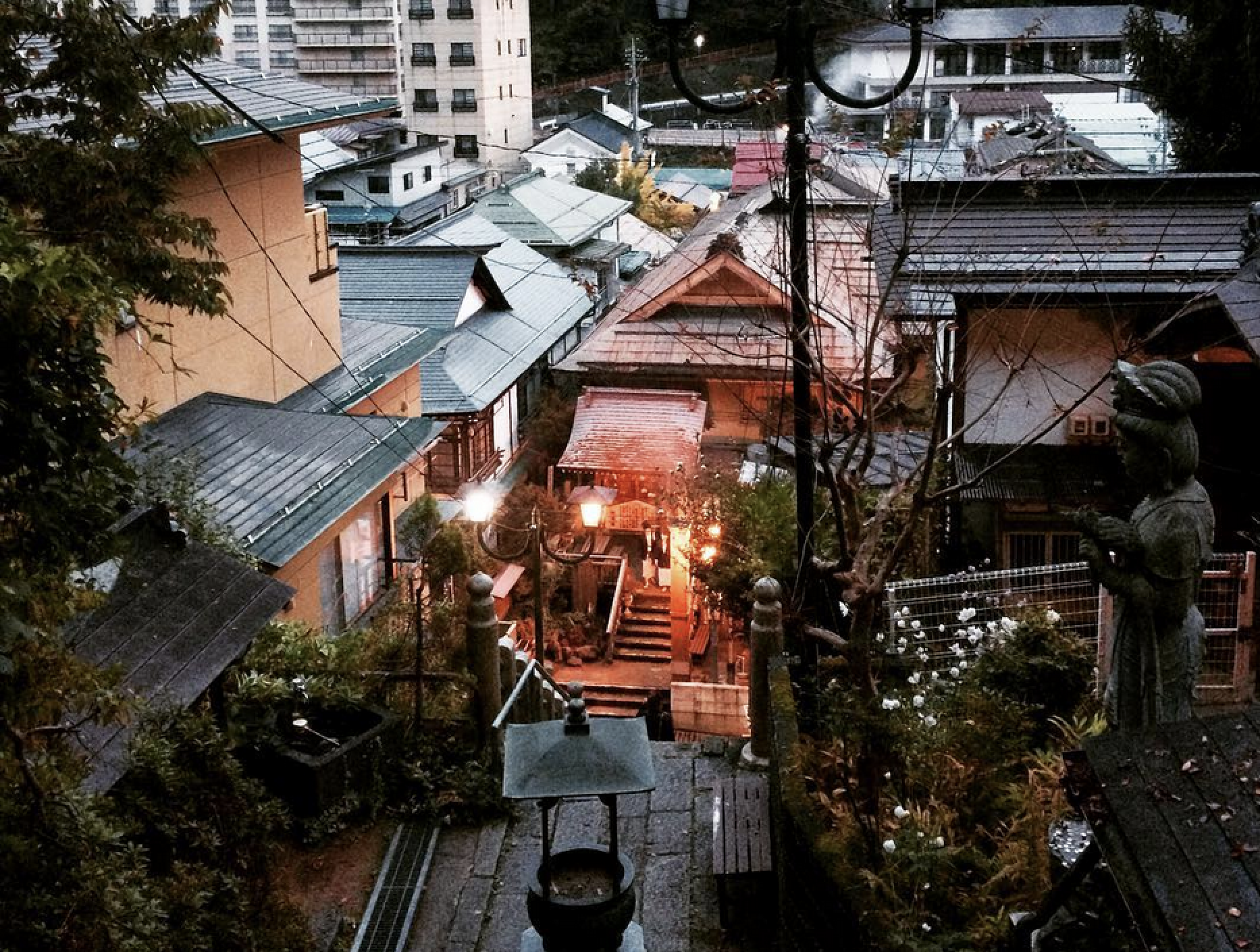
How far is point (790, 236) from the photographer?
10.3m

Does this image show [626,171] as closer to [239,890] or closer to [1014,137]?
[1014,137]

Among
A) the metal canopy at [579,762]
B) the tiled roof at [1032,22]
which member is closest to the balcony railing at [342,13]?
the tiled roof at [1032,22]

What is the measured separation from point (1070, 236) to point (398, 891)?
36.9 feet

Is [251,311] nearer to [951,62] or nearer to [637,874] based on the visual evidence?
[637,874]

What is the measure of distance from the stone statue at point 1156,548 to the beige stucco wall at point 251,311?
Answer: 40.0ft

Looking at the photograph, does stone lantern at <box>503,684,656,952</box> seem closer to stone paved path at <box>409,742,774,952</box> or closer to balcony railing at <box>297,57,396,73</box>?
stone paved path at <box>409,742,774,952</box>

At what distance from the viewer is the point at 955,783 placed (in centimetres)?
900

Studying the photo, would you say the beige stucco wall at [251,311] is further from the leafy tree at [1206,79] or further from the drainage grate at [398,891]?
the leafy tree at [1206,79]

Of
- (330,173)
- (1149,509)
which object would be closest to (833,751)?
(1149,509)

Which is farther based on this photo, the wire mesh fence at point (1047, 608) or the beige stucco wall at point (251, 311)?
the beige stucco wall at point (251, 311)

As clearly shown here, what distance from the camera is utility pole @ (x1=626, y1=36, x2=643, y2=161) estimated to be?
184 ft

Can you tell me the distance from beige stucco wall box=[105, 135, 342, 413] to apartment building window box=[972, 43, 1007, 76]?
6000cm

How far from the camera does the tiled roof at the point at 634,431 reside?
2678cm

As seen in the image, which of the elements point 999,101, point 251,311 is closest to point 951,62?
point 999,101
